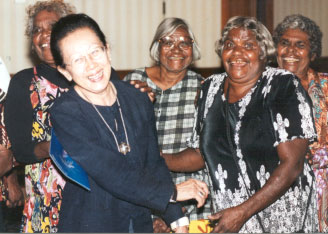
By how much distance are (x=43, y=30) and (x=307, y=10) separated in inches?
201

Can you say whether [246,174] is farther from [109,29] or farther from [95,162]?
[109,29]

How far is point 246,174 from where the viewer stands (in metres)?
2.71

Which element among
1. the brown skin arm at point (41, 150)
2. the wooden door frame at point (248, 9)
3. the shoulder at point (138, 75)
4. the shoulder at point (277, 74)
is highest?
the wooden door frame at point (248, 9)

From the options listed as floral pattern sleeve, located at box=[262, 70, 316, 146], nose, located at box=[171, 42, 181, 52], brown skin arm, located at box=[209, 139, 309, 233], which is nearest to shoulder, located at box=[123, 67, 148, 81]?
nose, located at box=[171, 42, 181, 52]

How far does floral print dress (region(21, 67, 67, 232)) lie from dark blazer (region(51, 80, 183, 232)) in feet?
2.47

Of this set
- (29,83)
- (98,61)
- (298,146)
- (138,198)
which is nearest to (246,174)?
(298,146)

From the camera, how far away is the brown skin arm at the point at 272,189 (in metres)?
2.57

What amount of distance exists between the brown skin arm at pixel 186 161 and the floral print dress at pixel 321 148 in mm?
724

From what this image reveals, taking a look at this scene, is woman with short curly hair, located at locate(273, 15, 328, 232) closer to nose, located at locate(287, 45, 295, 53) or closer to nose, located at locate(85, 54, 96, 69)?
nose, located at locate(287, 45, 295, 53)

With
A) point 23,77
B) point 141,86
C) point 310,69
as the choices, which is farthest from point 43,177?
point 310,69

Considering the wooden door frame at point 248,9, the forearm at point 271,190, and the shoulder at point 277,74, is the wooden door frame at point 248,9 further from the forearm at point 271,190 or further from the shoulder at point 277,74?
the forearm at point 271,190

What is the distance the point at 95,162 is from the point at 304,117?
3.65 ft

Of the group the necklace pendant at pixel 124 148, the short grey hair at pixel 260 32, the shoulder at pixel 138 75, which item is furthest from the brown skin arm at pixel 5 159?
the short grey hair at pixel 260 32

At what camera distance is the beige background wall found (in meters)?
5.82
